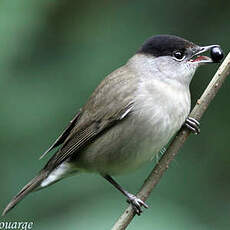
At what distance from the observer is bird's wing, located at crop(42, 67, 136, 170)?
4.22 metres

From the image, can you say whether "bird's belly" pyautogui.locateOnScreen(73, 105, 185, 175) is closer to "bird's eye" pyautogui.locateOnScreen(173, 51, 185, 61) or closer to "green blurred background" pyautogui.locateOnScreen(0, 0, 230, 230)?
"green blurred background" pyautogui.locateOnScreen(0, 0, 230, 230)

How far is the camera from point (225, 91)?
14.9ft

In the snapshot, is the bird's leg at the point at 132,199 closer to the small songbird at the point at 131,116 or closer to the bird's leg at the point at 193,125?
the small songbird at the point at 131,116

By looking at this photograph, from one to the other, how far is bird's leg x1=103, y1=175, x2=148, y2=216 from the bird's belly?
0.06 meters

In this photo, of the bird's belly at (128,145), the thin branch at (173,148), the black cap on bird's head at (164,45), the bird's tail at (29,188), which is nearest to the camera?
the thin branch at (173,148)

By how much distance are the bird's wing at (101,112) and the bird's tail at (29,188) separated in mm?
96

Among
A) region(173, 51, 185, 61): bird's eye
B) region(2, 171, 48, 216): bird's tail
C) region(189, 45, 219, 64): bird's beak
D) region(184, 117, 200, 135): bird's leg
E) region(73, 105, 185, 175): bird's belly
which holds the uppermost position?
region(189, 45, 219, 64): bird's beak

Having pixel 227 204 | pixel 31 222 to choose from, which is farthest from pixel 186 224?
pixel 31 222

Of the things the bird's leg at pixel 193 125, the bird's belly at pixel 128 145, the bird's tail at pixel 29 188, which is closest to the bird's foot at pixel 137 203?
the bird's belly at pixel 128 145

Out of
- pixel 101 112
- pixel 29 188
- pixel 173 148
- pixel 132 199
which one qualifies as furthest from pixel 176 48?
pixel 29 188

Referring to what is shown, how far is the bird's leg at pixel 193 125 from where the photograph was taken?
12.5 ft

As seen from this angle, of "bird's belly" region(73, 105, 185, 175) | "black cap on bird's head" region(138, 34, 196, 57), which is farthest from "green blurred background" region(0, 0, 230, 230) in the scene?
"black cap on bird's head" region(138, 34, 196, 57)

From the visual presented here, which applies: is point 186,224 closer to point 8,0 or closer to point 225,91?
point 225,91

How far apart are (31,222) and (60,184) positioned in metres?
0.51
